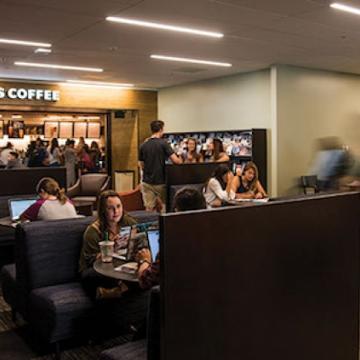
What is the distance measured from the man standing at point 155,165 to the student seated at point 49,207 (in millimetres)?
2332

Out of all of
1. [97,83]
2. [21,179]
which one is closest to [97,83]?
[97,83]

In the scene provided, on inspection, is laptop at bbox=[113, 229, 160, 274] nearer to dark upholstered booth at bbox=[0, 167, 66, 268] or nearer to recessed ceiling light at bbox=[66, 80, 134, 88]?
dark upholstered booth at bbox=[0, 167, 66, 268]

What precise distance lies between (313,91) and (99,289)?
24.5ft

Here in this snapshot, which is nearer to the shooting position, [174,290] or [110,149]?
[174,290]

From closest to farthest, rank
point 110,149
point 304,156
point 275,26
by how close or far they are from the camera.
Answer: point 275,26
point 304,156
point 110,149

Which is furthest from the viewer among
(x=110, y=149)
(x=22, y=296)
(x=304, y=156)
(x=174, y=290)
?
(x=110, y=149)

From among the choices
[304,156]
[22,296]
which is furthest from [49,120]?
[22,296]

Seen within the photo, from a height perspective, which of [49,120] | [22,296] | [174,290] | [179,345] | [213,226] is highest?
[49,120]

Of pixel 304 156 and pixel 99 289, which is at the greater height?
pixel 304 156

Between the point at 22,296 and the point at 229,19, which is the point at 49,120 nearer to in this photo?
the point at 229,19

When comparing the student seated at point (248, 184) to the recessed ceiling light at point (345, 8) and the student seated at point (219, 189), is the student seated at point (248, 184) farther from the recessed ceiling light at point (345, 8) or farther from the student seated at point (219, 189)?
the recessed ceiling light at point (345, 8)

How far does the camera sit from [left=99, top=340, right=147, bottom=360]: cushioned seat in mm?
2602

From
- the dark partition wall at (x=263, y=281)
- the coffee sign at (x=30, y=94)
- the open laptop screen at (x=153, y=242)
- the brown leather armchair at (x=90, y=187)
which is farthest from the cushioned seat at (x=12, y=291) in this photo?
the coffee sign at (x=30, y=94)

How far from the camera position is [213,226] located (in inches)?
80.9
